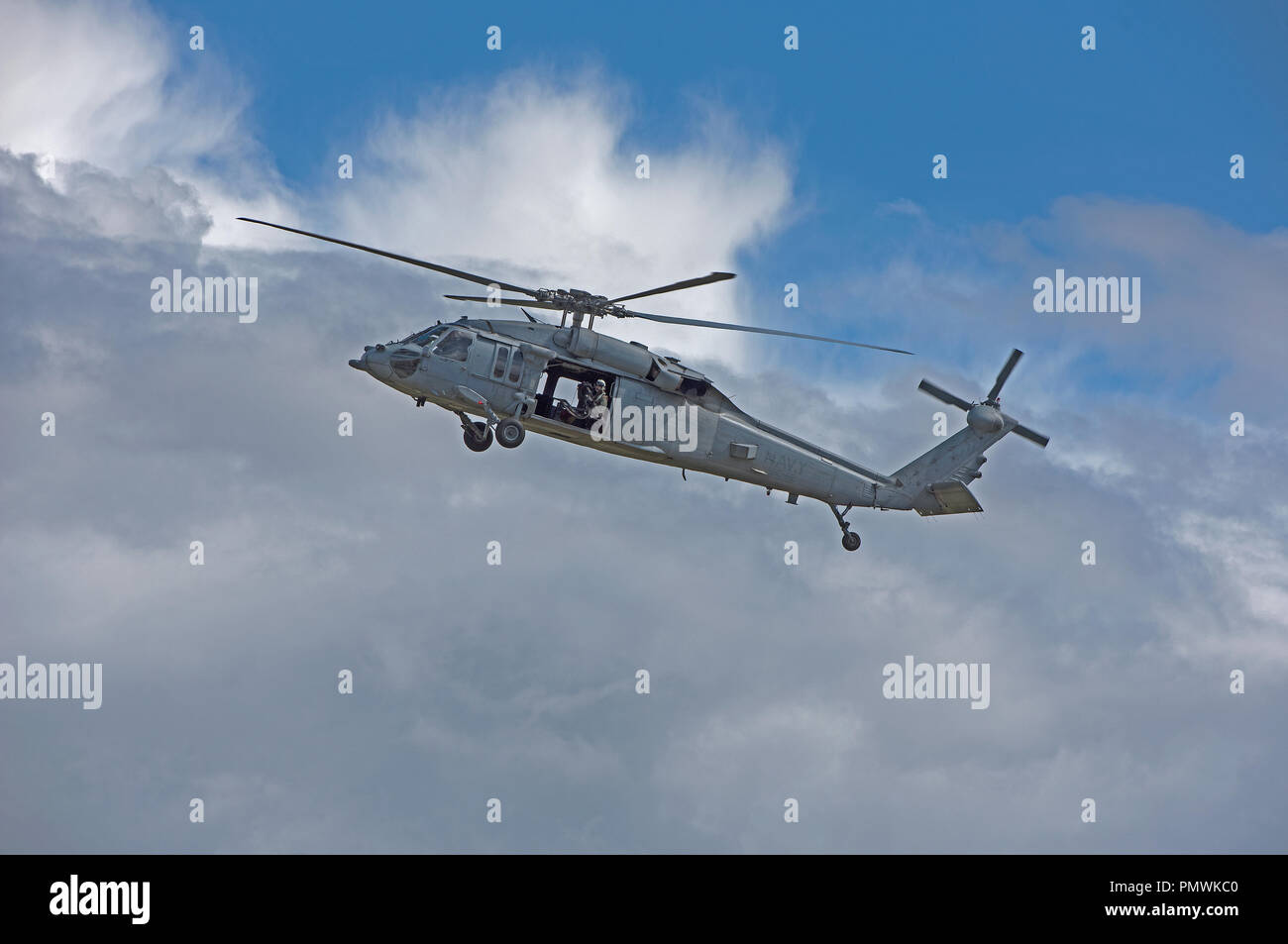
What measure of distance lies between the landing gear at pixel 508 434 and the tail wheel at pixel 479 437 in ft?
1.15

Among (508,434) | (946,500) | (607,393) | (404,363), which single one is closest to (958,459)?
(946,500)

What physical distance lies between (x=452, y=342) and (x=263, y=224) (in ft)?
24.3

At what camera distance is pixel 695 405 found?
4941 centimetres

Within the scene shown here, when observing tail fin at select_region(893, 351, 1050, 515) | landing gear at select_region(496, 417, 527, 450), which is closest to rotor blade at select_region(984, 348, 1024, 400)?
tail fin at select_region(893, 351, 1050, 515)

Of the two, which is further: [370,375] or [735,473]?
[735,473]

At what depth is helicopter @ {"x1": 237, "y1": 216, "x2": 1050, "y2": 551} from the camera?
4562cm

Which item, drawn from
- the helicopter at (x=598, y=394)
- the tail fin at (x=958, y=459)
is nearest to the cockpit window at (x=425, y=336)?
the helicopter at (x=598, y=394)

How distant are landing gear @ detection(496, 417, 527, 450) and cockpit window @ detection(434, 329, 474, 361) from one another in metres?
2.59

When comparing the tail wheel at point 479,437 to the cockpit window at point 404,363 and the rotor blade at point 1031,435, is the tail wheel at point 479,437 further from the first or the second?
the rotor blade at point 1031,435
